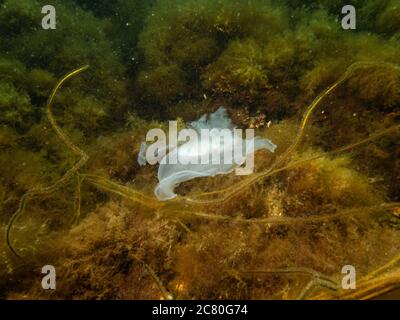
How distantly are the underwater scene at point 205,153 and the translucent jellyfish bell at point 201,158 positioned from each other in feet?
0.06

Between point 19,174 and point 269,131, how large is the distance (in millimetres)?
3612

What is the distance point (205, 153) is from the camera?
3799 millimetres

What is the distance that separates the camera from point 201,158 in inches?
149

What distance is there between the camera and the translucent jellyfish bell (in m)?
3.66

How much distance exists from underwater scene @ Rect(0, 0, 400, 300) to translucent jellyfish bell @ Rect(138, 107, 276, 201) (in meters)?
0.02

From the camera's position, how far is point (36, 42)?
568 centimetres

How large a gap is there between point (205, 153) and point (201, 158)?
0.29ft

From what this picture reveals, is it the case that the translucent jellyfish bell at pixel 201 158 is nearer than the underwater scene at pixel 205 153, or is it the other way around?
the underwater scene at pixel 205 153

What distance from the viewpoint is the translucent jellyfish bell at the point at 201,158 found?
366cm

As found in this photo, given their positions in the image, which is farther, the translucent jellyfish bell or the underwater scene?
the translucent jellyfish bell

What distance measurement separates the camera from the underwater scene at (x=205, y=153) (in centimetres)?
297

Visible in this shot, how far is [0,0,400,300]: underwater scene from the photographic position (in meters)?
2.97

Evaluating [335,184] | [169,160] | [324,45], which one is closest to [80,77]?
[169,160]
